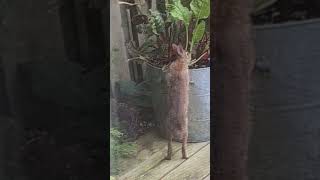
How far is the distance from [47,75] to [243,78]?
9.8 inches

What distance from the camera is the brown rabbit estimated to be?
1.06 m

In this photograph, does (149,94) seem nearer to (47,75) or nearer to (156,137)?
(156,137)

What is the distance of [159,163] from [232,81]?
0.64 metres

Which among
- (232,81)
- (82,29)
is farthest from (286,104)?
(82,29)

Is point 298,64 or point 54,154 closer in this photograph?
point 298,64

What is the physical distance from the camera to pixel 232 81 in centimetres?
41

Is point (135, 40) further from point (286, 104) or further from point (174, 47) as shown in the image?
point (286, 104)

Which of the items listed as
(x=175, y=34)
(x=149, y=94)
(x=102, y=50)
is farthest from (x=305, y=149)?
(x=175, y=34)

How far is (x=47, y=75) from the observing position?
544mm

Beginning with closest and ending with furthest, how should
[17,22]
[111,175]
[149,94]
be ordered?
[17,22], [111,175], [149,94]

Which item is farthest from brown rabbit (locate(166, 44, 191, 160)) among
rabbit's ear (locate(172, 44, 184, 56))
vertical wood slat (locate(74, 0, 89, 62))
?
vertical wood slat (locate(74, 0, 89, 62))

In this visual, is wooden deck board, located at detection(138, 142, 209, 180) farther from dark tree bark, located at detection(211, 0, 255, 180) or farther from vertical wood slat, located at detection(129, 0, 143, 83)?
dark tree bark, located at detection(211, 0, 255, 180)

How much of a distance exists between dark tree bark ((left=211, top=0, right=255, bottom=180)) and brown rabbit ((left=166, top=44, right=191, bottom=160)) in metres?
0.57

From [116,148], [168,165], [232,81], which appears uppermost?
[232,81]
